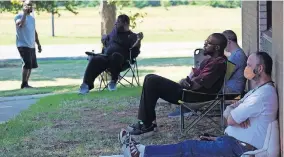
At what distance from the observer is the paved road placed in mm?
22344

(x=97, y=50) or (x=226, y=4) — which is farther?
(x=226, y=4)

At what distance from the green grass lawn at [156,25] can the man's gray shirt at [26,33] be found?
46.6 feet

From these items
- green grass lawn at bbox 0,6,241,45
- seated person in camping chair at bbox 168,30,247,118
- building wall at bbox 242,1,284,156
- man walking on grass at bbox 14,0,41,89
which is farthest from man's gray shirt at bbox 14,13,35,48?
green grass lawn at bbox 0,6,241,45

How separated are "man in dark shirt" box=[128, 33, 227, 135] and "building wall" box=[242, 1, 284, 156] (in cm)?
51

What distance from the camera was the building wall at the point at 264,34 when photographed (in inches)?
191

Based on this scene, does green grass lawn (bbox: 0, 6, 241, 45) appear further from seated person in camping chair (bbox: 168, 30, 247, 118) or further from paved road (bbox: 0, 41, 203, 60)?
seated person in camping chair (bbox: 168, 30, 247, 118)

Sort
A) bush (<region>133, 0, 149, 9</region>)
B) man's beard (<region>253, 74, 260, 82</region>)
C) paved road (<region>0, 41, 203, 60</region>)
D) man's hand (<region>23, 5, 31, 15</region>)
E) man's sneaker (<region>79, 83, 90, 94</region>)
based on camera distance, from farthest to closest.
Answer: bush (<region>133, 0, 149, 9</region>) < paved road (<region>0, 41, 203, 60</region>) < man's hand (<region>23, 5, 31, 15</region>) < man's sneaker (<region>79, 83, 90, 94</region>) < man's beard (<region>253, 74, 260, 82</region>)

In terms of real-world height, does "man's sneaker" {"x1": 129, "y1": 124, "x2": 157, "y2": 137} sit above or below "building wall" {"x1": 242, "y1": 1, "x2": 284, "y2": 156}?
below

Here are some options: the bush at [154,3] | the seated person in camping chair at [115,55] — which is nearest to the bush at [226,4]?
the bush at [154,3]

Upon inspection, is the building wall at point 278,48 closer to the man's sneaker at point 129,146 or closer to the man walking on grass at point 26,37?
the man's sneaker at point 129,146

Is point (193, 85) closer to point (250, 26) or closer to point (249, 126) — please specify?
point (249, 126)

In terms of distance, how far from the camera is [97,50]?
21.9 m

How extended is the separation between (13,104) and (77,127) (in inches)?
110

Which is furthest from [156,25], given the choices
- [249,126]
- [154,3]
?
[249,126]
